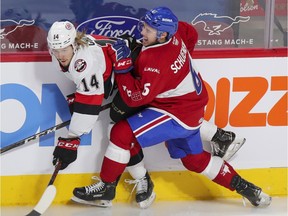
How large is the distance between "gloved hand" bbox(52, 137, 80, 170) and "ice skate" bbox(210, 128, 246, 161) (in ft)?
2.20

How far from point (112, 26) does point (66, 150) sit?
627mm

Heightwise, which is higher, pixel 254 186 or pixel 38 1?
pixel 38 1

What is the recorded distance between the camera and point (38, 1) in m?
3.50

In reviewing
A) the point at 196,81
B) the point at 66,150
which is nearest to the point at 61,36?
the point at 66,150

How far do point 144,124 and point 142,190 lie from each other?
0.36m

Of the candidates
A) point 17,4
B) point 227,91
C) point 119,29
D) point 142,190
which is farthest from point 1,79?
point 227,91

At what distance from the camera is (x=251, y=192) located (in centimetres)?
359

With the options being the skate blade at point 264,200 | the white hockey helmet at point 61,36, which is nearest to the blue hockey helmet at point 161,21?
the white hockey helmet at point 61,36

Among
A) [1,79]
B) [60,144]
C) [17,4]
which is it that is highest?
[17,4]

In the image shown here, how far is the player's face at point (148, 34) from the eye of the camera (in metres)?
3.25

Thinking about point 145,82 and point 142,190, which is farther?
point 142,190

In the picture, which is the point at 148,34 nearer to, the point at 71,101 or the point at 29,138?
the point at 71,101

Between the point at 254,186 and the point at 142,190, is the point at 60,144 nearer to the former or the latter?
the point at 142,190

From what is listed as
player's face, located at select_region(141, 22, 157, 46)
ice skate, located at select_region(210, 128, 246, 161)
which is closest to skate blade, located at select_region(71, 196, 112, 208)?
ice skate, located at select_region(210, 128, 246, 161)
